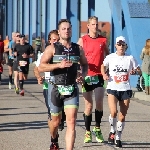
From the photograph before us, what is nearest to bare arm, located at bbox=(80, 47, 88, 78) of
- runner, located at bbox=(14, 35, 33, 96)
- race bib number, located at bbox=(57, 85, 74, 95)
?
race bib number, located at bbox=(57, 85, 74, 95)

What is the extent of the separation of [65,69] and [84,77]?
0.43 m

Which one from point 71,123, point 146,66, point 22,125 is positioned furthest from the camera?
point 146,66

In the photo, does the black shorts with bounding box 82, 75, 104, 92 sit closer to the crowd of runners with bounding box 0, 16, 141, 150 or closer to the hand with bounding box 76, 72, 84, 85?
the crowd of runners with bounding box 0, 16, 141, 150

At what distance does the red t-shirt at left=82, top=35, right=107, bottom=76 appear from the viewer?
10.7 metres

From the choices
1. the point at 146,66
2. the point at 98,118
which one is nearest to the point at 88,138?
the point at 98,118

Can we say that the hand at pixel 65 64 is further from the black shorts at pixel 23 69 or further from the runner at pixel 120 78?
the black shorts at pixel 23 69

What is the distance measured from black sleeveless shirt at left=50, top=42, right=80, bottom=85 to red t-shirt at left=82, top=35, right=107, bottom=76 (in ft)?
6.51

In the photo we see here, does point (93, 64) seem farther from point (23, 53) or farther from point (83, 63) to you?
point (23, 53)

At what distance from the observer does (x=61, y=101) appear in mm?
8828

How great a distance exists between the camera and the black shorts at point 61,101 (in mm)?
8664

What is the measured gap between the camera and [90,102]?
424 inches

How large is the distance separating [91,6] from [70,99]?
30.2m

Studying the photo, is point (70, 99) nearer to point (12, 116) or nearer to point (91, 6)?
point (12, 116)

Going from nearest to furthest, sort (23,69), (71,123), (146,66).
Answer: (71,123), (146,66), (23,69)
